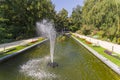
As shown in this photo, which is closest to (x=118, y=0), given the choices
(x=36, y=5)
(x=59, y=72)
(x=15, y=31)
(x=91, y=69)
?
(x=91, y=69)

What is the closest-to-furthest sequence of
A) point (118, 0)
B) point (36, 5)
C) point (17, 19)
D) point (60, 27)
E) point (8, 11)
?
point (118, 0)
point (8, 11)
point (17, 19)
point (36, 5)
point (60, 27)

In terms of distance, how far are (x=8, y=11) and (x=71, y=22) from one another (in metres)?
49.3

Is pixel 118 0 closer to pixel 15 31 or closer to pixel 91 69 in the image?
pixel 91 69

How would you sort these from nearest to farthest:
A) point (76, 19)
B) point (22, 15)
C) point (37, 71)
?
point (37, 71) < point (22, 15) < point (76, 19)

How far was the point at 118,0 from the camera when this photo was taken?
874 inches

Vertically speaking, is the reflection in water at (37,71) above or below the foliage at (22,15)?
below

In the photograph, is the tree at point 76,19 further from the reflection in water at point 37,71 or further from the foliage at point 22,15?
the reflection in water at point 37,71

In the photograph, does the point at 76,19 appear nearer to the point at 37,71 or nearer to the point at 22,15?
the point at 22,15

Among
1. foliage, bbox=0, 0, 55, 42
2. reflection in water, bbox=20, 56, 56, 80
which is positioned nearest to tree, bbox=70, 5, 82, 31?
foliage, bbox=0, 0, 55, 42

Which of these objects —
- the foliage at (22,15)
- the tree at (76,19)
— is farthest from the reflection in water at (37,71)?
the tree at (76,19)

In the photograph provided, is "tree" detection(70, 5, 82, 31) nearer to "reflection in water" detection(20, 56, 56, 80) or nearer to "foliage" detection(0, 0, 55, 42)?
"foliage" detection(0, 0, 55, 42)

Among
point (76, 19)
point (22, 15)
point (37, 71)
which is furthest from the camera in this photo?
point (76, 19)

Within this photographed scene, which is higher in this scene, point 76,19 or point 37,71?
point 76,19

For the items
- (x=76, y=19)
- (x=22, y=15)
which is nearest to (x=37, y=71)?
(x=22, y=15)
